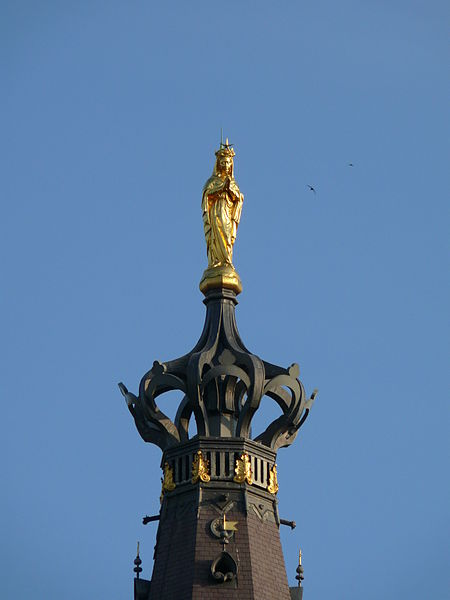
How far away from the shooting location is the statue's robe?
12081cm

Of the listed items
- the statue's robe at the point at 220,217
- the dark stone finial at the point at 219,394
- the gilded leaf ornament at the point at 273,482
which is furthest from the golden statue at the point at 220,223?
the gilded leaf ornament at the point at 273,482

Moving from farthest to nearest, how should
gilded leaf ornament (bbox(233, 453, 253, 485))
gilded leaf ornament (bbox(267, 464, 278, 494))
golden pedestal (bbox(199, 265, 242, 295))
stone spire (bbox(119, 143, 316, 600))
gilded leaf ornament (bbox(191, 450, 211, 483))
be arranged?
golden pedestal (bbox(199, 265, 242, 295)) → gilded leaf ornament (bbox(267, 464, 278, 494)) → gilded leaf ornament (bbox(233, 453, 253, 485)) → gilded leaf ornament (bbox(191, 450, 211, 483)) → stone spire (bbox(119, 143, 316, 600))

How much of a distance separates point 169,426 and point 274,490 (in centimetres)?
524

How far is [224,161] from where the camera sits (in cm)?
12181

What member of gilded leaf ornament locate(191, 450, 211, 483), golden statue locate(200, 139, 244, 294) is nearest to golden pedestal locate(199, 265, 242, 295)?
golden statue locate(200, 139, 244, 294)

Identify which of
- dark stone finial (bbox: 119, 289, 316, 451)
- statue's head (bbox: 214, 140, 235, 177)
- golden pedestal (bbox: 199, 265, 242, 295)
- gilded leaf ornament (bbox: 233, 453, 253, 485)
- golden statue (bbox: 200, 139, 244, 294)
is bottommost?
gilded leaf ornament (bbox: 233, 453, 253, 485)

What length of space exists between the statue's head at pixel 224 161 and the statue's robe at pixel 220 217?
1.40 feet

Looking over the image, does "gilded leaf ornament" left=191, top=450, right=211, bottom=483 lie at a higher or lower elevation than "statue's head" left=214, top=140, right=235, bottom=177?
lower

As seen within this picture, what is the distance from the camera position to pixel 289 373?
386ft

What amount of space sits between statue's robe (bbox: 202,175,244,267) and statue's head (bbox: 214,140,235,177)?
16.7 inches

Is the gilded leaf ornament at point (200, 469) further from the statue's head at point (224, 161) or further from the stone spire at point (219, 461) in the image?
the statue's head at point (224, 161)

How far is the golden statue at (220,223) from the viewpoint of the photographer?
120500mm

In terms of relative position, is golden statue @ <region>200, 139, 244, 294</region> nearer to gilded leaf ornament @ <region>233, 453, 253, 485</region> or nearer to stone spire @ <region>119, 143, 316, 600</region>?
stone spire @ <region>119, 143, 316, 600</region>

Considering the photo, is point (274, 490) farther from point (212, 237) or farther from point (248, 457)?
point (212, 237)
